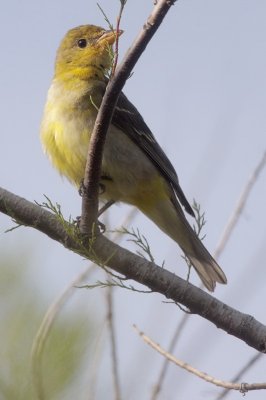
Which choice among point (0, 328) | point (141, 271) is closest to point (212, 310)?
point (141, 271)

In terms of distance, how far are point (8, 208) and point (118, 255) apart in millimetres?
650

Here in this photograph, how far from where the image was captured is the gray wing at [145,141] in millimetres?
5957

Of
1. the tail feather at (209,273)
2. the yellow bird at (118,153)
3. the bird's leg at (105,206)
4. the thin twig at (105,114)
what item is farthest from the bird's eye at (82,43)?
the thin twig at (105,114)

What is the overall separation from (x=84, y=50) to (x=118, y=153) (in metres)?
1.16

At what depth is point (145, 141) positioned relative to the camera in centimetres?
608

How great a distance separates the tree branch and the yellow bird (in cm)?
122

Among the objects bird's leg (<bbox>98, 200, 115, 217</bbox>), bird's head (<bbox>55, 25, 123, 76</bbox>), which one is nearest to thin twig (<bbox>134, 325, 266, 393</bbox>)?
bird's leg (<bbox>98, 200, 115, 217</bbox>)

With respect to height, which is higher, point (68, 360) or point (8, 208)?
point (8, 208)

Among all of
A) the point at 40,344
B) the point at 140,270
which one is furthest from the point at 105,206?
the point at 40,344

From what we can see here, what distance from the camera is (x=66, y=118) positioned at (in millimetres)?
5609

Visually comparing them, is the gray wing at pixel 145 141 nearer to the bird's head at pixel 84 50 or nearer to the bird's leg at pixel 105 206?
the bird's head at pixel 84 50

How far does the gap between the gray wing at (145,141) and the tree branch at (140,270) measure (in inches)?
63.1

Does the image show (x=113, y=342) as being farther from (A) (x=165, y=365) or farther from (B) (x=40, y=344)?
(B) (x=40, y=344)

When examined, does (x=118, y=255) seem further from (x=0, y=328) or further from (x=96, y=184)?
(x=0, y=328)
